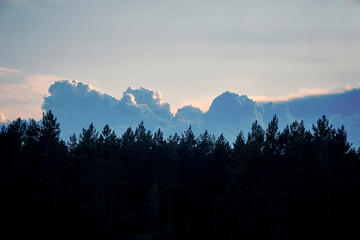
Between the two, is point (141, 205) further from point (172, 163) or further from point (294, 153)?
point (294, 153)

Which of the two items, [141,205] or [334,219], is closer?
[334,219]

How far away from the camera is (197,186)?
1513 inches

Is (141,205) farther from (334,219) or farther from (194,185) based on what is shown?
(334,219)

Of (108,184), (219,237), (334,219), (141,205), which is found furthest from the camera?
(141,205)

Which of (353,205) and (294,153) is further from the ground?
(294,153)

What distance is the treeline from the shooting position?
91.0 ft

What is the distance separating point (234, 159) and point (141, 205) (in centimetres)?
1511

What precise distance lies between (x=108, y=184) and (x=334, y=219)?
23625 mm

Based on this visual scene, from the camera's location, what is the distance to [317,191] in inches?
1081

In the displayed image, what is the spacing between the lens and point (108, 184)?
36969mm

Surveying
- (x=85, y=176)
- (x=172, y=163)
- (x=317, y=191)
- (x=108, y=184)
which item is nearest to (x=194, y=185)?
(x=172, y=163)

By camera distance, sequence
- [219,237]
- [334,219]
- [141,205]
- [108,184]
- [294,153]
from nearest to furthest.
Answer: [334,219] → [294,153] → [108,184] → [219,237] → [141,205]

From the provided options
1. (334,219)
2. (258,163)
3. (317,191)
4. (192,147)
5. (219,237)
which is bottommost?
(219,237)

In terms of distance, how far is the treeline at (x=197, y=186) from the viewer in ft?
91.0
